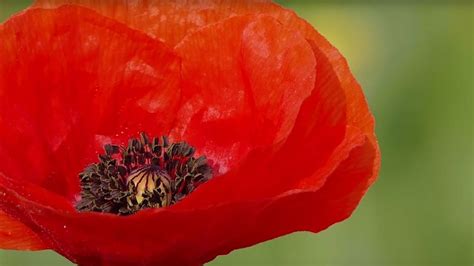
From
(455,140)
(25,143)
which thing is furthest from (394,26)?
(25,143)

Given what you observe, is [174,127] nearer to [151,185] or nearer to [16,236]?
[151,185]

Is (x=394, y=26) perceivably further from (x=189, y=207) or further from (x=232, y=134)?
(x=189, y=207)

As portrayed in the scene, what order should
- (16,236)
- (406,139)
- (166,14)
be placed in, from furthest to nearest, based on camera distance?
(406,139), (166,14), (16,236)

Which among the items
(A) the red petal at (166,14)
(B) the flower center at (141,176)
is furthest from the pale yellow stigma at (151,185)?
(A) the red petal at (166,14)

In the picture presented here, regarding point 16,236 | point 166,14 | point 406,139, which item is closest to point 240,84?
point 166,14

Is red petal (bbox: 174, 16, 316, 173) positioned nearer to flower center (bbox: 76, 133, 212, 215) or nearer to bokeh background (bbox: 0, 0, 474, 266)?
flower center (bbox: 76, 133, 212, 215)

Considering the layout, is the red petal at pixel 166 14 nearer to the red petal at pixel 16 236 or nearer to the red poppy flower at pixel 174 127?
the red poppy flower at pixel 174 127

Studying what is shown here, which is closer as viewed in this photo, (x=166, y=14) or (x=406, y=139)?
(x=166, y=14)
